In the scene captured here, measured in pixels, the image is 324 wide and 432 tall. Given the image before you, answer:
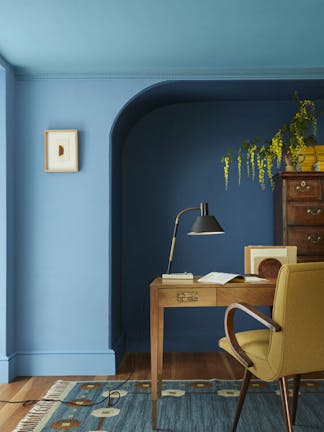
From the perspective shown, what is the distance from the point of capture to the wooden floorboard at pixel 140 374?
10.2 ft

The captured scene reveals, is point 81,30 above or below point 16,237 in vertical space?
above

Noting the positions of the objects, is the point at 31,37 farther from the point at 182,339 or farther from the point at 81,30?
the point at 182,339

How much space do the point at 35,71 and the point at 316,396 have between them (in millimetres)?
3194

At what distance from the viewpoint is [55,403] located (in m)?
3.16

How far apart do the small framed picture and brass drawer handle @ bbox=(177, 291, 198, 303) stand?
169 centimetres

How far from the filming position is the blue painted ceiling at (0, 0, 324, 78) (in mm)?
2980

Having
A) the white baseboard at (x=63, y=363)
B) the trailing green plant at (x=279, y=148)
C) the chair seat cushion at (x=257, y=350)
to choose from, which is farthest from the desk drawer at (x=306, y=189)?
the white baseboard at (x=63, y=363)

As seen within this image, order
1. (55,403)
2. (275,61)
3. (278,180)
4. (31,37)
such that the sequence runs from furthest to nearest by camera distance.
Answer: (278,180) → (275,61) → (31,37) → (55,403)

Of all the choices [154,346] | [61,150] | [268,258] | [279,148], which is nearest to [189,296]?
[154,346]

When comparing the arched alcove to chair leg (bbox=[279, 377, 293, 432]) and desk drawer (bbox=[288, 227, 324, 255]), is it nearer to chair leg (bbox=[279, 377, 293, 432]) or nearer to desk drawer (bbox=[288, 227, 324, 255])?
desk drawer (bbox=[288, 227, 324, 255])

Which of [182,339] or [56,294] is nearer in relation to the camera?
[56,294]

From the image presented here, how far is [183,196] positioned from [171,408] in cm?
219

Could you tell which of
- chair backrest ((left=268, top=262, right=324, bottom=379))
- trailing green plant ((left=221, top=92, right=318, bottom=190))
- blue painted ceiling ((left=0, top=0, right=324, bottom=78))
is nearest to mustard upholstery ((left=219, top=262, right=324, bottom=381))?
chair backrest ((left=268, top=262, right=324, bottom=379))

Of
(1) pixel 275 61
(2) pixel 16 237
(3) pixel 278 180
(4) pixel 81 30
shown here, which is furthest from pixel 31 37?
(3) pixel 278 180
